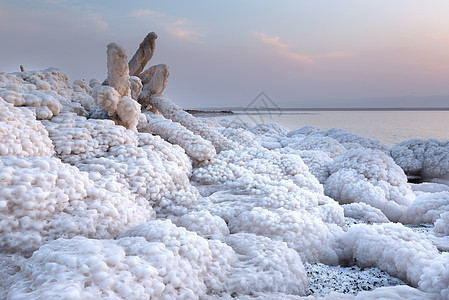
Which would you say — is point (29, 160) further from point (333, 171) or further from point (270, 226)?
point (333, 171)

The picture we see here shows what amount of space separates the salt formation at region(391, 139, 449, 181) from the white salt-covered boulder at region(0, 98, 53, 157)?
6140 mm

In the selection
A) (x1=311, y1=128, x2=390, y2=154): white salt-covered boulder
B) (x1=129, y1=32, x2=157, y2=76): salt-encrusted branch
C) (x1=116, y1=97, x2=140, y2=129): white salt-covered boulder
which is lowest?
(x1=311, y1=128, x2=390, y2=154): white salt-covered boulder

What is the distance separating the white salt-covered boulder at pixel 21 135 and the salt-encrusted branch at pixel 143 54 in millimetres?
3542

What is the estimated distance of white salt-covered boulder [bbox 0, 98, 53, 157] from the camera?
6.51 feet

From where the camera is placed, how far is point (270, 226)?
225 centimetres

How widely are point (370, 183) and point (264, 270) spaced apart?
104 inches

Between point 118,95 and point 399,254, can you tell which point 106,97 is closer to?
point 118,95

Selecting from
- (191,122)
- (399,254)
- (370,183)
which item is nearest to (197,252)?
(399,254)

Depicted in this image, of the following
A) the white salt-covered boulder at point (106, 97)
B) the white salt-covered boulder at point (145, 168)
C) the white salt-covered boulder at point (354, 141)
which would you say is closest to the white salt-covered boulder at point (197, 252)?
the white salt-covered boulder at point (145, 168)

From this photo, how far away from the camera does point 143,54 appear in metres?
5.84

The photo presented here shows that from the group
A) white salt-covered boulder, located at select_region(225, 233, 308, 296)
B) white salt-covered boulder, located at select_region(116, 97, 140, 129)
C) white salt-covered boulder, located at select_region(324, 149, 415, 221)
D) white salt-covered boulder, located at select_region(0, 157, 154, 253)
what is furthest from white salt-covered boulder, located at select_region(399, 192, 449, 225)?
white salt-covered boulder, located at select_region(116, 97, 140, 129)

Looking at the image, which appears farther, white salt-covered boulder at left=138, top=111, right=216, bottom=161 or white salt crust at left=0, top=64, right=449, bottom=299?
white salt-covered boulder at left=138, top=111, right=216, bottom=161

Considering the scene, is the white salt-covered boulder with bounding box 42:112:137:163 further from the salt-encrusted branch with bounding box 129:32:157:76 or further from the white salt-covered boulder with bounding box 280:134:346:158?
the white salt-covered boulder with bounding box 280:134:346:158

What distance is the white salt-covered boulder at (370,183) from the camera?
346 centimetres
